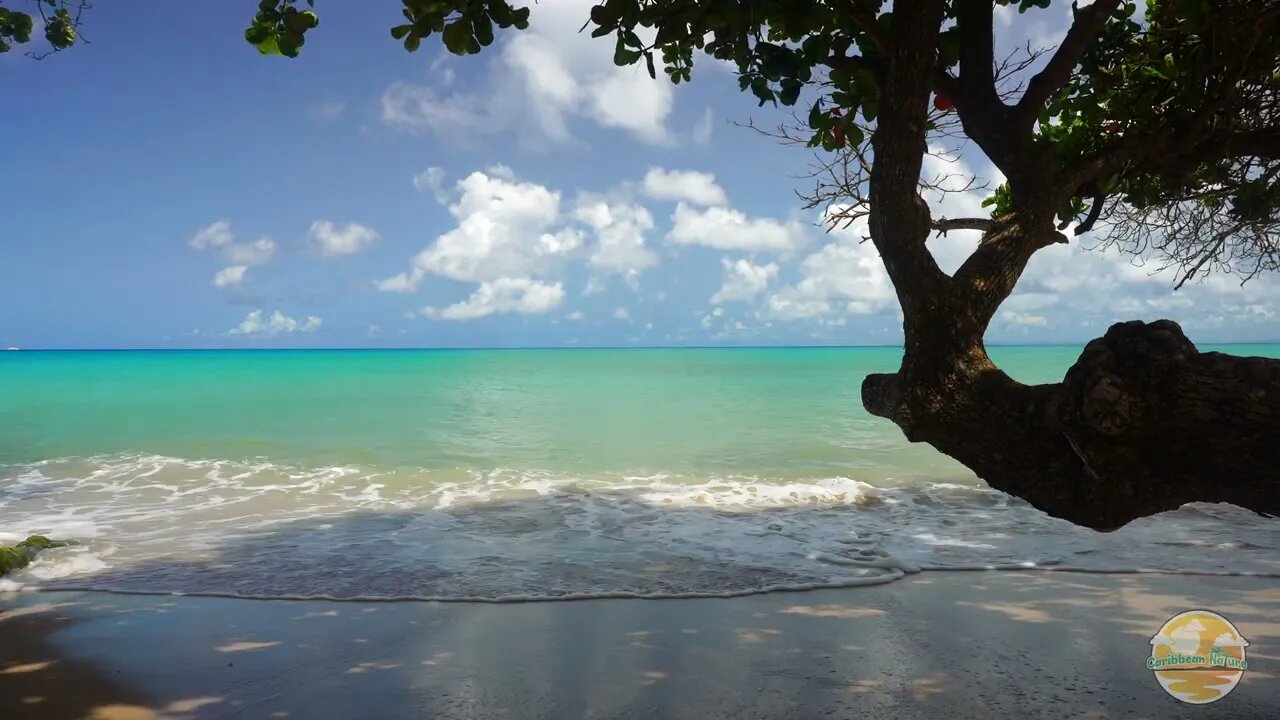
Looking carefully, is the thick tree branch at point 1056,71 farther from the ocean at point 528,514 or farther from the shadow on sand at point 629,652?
the ocean at point 528,514

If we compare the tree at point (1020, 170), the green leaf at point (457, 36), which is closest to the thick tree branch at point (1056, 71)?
the tree at point (1020, 170)

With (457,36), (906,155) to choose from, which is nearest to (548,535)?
(457,36)

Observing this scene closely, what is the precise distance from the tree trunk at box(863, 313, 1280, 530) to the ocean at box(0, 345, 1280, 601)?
4034 mm

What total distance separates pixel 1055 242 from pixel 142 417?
26.7 meters

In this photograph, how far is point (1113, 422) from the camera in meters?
2.64

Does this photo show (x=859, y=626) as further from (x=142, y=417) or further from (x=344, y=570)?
(x=142, y=417)

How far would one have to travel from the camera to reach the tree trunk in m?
2.45

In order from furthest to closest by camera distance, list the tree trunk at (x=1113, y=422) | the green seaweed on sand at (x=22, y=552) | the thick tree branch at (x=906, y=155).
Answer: the green seaweed on sand at (x=22, y=552), the thick tree branch at (x=906, y=155), the tree trunk at (x=1113, y=422)

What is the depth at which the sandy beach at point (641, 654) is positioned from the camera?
4.29 metres

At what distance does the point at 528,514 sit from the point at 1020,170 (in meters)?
8.29

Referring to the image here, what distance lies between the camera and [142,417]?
2355 centimetres

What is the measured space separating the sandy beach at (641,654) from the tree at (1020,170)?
6.93 ft

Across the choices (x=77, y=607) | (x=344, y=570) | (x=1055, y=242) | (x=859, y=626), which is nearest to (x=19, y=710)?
(x=77, y=607)

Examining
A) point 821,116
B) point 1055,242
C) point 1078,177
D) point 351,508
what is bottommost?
point 351,508
